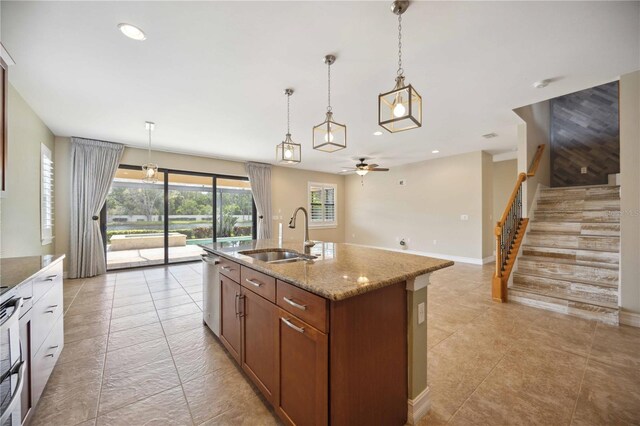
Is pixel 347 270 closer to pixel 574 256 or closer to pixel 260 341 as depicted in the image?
pixel 260 341

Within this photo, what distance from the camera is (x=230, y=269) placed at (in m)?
2.11

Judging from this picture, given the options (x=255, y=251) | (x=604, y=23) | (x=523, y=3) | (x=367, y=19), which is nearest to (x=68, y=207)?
(x=255, y=251)

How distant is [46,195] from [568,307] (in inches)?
310

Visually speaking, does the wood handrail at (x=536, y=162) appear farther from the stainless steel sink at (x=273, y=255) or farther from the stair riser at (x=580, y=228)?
the stainless steel sink at (x=273, y=255)

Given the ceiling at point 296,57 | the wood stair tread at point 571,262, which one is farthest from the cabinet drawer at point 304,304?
the wood stair tread at point 571,262

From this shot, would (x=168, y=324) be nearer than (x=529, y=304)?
Yes

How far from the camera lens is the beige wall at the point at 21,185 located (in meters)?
2.78

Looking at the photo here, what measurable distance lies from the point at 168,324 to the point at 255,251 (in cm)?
160

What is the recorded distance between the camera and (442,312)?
3205 millimetres

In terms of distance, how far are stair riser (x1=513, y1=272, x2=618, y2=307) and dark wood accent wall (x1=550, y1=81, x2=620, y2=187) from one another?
3382 mm

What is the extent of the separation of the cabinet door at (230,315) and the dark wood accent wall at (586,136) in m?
7.19

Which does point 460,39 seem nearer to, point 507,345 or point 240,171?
point 507,345

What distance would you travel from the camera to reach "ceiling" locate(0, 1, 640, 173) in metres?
1.84

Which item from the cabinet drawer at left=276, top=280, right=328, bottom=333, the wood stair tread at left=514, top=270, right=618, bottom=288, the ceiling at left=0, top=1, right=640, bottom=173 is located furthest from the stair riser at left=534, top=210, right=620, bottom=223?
the cabinet drawer at left=276, top=280, right=328, bottom=333
